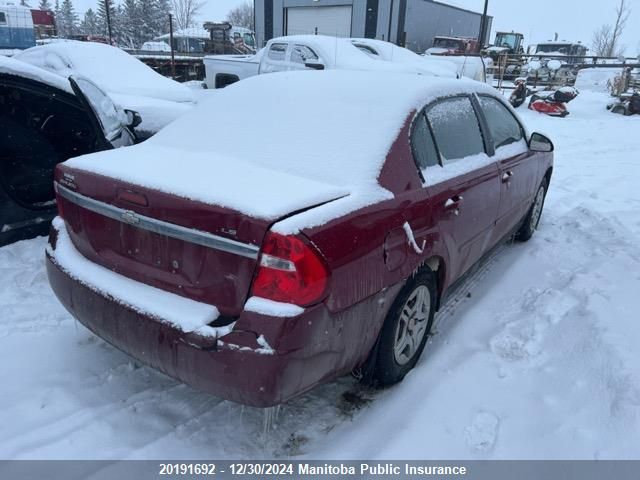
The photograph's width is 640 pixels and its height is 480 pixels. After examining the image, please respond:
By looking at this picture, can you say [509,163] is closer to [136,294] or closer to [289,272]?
[289,272]

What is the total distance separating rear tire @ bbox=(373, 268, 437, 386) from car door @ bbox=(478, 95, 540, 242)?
1193mm

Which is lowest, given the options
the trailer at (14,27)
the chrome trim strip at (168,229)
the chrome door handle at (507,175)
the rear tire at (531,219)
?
the rear tire at (531,219)

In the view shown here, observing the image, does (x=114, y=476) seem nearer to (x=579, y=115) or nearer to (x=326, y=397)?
(x=326, y=397)

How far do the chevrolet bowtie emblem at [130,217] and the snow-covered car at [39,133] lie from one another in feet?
7.75

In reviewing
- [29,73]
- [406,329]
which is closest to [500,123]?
[406,329]

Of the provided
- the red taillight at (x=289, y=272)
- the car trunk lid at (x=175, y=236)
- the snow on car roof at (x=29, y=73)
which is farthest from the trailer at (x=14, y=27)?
the red taillight at (x=289, y=272)

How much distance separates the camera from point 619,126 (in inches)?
554

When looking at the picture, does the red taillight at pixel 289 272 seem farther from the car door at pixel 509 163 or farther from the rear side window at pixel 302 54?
the rear side window at pixel 302 54

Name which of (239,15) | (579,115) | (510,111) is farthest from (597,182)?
(239,15)

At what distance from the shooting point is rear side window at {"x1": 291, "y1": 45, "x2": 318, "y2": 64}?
1088 centimetres

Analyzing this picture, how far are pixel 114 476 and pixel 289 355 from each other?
923 mm

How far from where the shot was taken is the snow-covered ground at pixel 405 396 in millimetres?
2324

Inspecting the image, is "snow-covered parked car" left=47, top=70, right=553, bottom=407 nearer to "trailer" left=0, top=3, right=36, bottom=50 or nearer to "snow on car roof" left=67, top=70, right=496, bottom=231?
"snow on car roof" left=67, top=70, right=496, bottom=231

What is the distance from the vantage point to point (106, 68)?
7.91 meters
